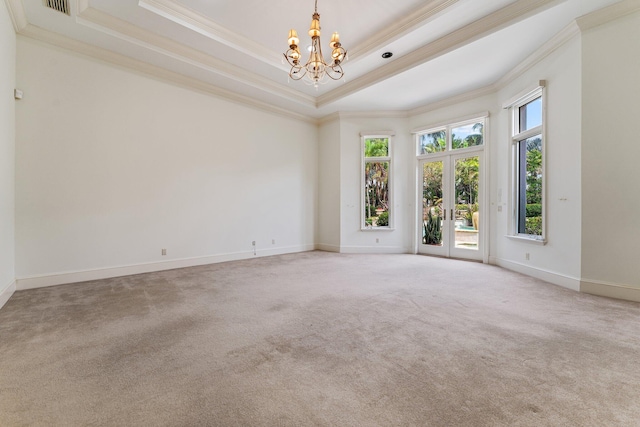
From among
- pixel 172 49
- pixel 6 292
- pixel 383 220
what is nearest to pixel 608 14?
pixel 383 220

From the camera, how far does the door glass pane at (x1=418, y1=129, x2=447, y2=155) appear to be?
6.61 m

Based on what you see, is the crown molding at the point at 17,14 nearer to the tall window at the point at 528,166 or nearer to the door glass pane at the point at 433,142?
the door glass pane at the point at 433,142

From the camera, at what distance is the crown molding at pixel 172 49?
382 centimetres

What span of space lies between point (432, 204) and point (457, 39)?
11.8ft

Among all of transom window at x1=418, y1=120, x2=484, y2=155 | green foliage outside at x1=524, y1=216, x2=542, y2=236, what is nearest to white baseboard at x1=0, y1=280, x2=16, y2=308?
green foliage outside at x1=524, y1=216, x2=542, y2=236

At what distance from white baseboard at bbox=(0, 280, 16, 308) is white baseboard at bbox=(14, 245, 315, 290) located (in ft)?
0.35

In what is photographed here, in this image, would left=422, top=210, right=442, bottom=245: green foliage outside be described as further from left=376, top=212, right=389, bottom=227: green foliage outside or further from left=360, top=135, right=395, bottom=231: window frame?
left=376, top=212, right=389, bottom=227: green foliage outside

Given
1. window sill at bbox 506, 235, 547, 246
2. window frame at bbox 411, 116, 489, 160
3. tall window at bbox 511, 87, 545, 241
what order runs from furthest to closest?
1. window frame at bbox 411, 116, 489, 160
2. tall window at bbox 511, 87, 545, 241
3. window sill at bbox 506, 235, 547, 246

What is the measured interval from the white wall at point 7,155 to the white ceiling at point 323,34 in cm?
46

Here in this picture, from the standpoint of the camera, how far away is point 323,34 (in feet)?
14.7

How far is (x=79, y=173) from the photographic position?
4191mm

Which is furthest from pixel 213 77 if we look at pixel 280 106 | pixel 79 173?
pixel 79 173

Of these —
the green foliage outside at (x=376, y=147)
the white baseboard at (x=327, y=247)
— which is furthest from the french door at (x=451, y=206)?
the white baseboard at (x=327, y=247)

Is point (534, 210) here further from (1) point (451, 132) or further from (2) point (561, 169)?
(1) point (451, 132)
